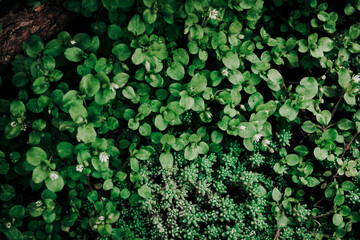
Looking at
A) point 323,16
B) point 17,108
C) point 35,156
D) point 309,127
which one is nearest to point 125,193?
point 35,156

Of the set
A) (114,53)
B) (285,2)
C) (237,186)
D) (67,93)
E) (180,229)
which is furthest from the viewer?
(285,2)

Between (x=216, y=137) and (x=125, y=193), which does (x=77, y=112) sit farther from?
(x=216, y=137)

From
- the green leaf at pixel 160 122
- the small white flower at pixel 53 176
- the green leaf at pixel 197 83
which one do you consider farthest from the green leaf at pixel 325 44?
the small white flower at pixel 53 176

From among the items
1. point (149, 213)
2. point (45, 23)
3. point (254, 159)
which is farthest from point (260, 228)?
point (45, 23)

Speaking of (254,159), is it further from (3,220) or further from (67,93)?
(3,220)

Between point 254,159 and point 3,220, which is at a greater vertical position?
point 3,220

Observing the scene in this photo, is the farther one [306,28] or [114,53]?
[306,28]

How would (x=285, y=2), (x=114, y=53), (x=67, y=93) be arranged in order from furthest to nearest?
(x=285, y=2) < (x=114, y=53) < (x=67, y=93)
